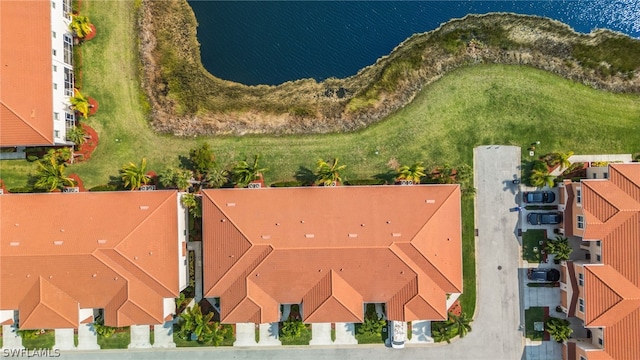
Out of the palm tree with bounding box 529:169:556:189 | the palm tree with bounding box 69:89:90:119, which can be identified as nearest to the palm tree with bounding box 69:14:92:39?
the palm tree with bounding box 69:89:90:119

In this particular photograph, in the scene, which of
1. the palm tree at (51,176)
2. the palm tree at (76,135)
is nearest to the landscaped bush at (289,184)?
the palm tree at (76,135)

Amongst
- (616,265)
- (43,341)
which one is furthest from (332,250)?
(43,341)

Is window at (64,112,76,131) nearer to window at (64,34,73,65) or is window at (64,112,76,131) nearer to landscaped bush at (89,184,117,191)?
window at (64,34,73,65)

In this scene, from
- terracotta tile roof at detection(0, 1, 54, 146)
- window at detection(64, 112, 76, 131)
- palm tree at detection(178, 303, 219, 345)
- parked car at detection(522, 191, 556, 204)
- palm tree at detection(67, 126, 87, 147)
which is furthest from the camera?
parked car at detection(522, 191, 556, 204)

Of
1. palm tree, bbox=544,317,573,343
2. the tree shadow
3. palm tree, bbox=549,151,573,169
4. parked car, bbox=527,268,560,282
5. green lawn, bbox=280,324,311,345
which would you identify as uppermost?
palm tree, bbox=549,151,573,169

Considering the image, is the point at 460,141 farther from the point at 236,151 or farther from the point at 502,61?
the point at 236,151
